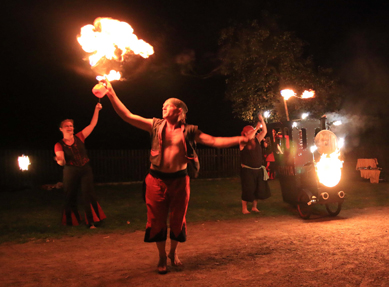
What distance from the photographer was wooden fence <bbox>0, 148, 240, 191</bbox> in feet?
51.3

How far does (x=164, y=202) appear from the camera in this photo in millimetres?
4156

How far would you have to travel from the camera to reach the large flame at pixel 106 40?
179 inches

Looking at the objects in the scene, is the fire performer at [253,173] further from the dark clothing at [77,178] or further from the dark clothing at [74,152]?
the dark clothing at [74,152]

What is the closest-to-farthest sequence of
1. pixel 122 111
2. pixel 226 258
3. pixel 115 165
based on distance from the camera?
pixel 122 111
pixel 226 258
pixel 115 165

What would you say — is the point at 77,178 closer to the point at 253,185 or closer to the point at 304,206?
the point at 253,185

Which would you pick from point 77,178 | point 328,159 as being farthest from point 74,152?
point 328,159

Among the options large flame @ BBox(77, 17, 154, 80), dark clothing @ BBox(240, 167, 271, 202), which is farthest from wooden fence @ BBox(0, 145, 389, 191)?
large flame @ BBox(77, 17, 154, 80)

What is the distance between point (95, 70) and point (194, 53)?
12632 mm

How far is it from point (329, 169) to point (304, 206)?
0.87m

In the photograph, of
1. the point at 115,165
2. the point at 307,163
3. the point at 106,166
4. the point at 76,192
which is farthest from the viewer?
the point at 115,165

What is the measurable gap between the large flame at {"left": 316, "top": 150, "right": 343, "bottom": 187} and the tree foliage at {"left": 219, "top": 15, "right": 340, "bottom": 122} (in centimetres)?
819

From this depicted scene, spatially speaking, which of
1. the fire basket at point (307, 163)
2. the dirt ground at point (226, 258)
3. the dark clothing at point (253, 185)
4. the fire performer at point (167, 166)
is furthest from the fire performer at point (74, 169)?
the fire basket at point (307, 163)

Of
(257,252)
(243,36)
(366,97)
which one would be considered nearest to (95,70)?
(257,252)

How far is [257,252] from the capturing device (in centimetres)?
496
